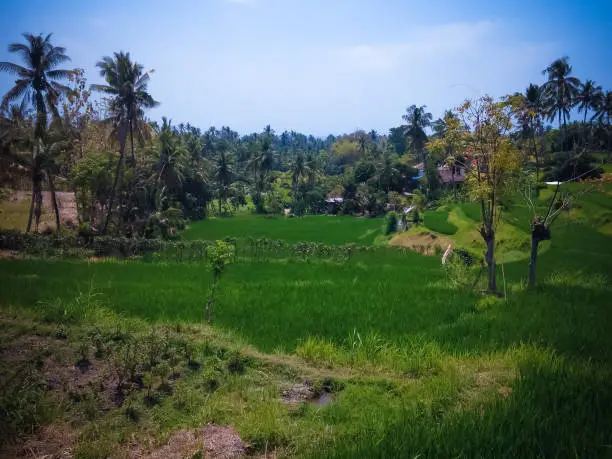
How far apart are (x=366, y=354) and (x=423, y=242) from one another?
15.3m

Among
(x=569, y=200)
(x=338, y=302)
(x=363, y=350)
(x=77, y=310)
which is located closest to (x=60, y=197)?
(x=77, y=310)

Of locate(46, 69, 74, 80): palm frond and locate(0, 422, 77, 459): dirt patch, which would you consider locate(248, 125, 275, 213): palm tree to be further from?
locate(0, 422, 77, 459): dirt patch

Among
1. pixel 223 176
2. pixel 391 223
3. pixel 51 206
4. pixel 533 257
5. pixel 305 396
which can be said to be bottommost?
pixel 305 396

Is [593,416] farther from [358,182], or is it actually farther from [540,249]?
[358,182]

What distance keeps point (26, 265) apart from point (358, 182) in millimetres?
37344

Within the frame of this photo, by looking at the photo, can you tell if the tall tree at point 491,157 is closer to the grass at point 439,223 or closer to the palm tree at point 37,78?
the grass at point 439,223

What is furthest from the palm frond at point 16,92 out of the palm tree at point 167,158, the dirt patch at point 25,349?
the dirt patch at point 25,349

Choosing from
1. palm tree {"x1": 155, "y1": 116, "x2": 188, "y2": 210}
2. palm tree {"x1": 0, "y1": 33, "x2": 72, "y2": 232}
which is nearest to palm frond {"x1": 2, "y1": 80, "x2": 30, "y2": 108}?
palm tree {"x1": 0, "y1": 33, "x2": 72, "y2": 232}

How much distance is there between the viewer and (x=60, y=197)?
1102 inches

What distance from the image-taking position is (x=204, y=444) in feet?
13.0

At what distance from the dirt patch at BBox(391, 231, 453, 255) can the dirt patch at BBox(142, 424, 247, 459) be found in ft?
55.1

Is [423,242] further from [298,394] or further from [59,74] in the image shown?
[59,74]

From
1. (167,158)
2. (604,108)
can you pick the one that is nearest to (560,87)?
(604,108)

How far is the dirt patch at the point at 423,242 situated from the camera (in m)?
19.6
